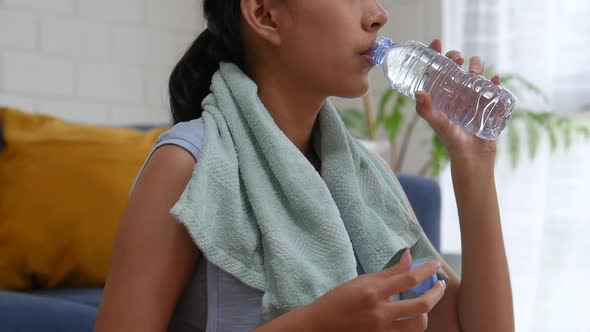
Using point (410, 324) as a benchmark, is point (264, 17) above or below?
above

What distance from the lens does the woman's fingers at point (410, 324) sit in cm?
88

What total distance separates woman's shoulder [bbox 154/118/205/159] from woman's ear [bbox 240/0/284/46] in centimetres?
15

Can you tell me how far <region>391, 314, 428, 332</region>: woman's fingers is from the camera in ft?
2.89

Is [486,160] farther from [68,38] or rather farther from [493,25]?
[68,38]

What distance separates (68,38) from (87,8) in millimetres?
140

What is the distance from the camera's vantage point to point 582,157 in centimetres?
A: 290

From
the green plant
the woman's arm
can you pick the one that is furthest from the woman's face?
the green plant

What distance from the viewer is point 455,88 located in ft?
3.84

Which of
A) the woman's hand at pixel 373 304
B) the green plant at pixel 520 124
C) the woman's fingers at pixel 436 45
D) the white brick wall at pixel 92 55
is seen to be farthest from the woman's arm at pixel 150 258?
the white brick wall at pixel 92 55

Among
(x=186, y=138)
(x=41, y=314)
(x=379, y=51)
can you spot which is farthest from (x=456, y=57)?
(x=41, y=314)

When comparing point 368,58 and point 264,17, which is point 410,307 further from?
point 264,17

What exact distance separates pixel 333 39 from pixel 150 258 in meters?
0.34

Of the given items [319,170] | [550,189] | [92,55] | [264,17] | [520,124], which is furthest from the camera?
[92,55]

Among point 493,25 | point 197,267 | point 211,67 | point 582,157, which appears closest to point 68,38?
point 493,25
